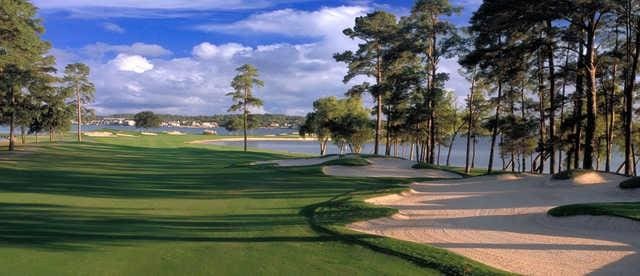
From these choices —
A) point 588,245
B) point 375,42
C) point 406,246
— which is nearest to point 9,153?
point 375,42

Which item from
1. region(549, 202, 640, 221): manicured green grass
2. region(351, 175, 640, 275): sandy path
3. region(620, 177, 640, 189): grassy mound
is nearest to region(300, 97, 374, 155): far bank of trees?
region(351, 175, 640, 275): sandy path

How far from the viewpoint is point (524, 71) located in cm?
2162

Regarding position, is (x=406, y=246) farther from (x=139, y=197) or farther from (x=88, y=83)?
(x=88, y=83)

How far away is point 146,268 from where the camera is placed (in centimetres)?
722

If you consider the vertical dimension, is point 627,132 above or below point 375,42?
below

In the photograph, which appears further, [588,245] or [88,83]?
[88,83]

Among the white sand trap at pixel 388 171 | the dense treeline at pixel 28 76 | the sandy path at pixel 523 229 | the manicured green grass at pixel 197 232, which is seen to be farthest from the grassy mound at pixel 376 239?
the dense treeline at pixel 28 76

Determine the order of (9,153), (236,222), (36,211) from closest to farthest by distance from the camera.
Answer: (236,222), (36,211), (9,153)

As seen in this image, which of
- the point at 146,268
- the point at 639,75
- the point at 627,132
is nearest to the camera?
the point at 146,268

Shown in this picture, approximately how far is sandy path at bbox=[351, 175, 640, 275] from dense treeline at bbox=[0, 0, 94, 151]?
991 inches

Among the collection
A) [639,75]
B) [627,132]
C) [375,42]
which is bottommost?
[627,132]

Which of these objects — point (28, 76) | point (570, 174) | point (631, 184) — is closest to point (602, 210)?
point (631, 184)

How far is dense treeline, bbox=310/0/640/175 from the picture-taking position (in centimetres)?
1923

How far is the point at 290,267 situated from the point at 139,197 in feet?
31.6
